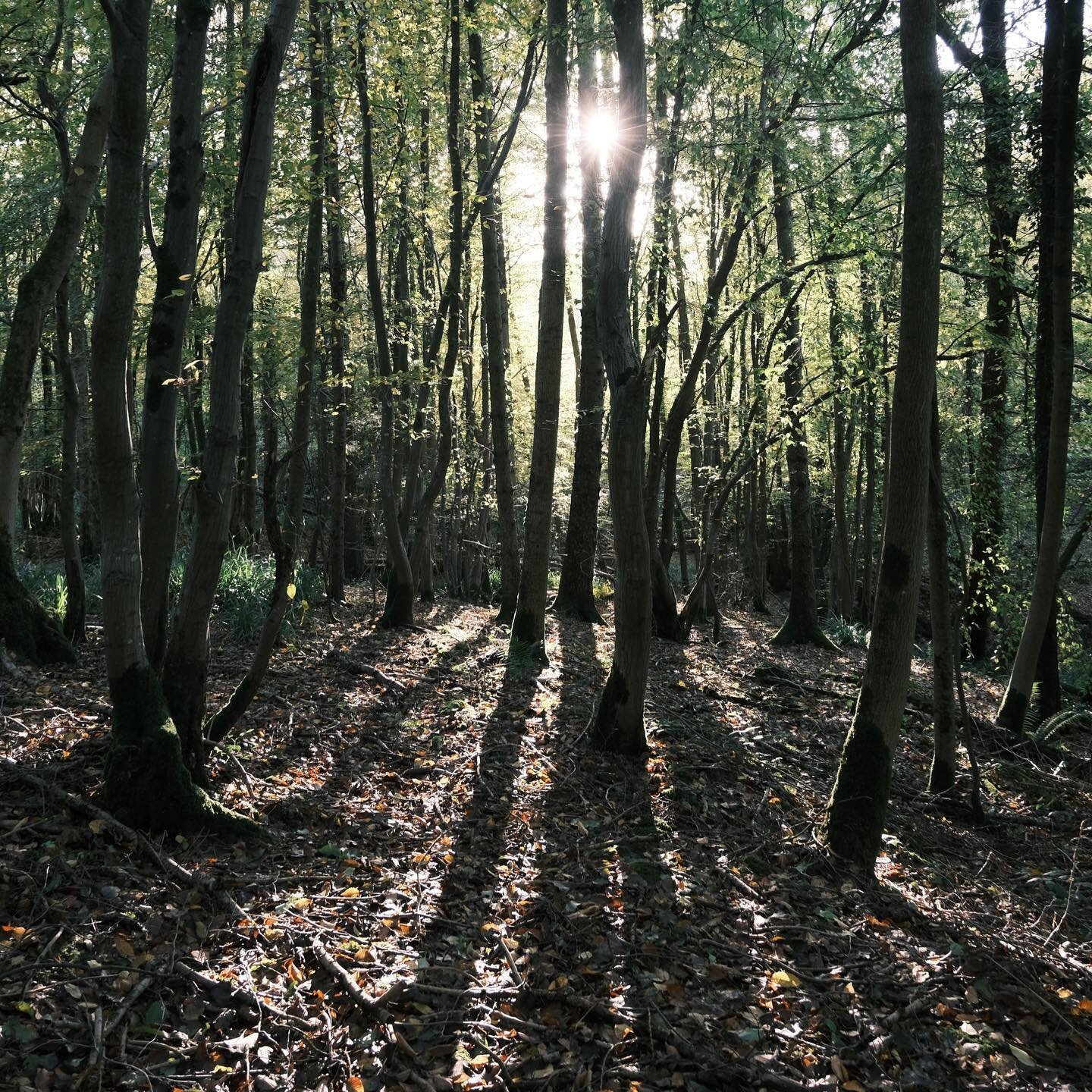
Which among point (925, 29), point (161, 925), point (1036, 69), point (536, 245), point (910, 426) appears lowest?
point (161, 925)

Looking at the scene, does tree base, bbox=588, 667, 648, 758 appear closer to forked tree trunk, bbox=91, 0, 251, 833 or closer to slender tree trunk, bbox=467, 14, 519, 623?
forked tree trunk, bbox=91, 0, 251, 833

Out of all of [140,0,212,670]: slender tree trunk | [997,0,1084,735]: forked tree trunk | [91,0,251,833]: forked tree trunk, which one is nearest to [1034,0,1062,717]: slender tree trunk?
[997,0,1084,735]: forked tree trunk

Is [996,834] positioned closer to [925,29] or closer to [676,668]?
[676,668]

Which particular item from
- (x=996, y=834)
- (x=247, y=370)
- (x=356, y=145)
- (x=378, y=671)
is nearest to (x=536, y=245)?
(x=247, y=370)

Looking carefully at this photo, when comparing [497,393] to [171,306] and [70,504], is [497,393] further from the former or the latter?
[171,306]

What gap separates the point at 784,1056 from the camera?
3393mm

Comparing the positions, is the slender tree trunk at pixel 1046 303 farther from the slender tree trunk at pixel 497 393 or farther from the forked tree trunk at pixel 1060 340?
the slender tree trunk at pixel 497 393

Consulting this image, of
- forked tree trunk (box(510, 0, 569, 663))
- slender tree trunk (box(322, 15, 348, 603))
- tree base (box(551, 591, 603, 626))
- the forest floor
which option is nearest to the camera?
the forest floor

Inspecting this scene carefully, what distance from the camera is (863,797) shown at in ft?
17.1

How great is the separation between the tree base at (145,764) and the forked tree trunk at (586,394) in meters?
6.68

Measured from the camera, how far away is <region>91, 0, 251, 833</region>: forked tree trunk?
13.3ft

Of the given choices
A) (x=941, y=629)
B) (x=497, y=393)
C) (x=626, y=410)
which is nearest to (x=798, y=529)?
(x=497, y=393)

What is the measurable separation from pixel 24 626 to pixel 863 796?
6653 mm

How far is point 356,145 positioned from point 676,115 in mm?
4395
